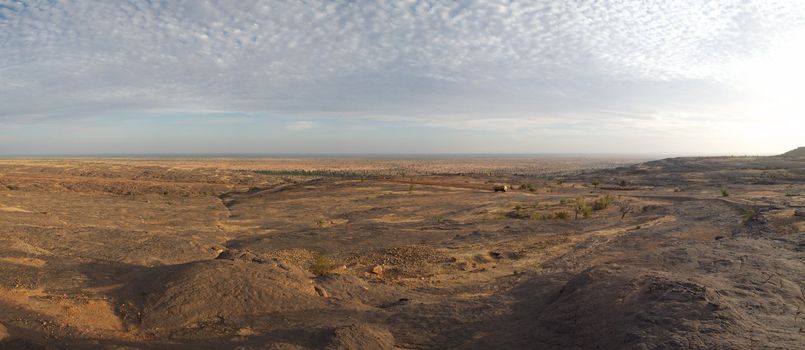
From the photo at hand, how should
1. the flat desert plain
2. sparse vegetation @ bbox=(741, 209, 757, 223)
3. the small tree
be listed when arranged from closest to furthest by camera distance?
1. the flat desert plain
2. sparse vegetation @ bbox=(741, 209, 757, 223)
3. the small tree

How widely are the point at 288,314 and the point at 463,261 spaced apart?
23.5ft

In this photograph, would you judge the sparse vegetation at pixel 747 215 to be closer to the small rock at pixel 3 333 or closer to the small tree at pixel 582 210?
the small tree at pixel 582 210

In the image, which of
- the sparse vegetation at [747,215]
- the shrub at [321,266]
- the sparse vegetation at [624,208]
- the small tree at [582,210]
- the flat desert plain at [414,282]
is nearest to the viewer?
the flat desert plain at [414,282]

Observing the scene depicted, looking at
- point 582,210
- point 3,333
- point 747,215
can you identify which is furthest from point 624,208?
point 3,333

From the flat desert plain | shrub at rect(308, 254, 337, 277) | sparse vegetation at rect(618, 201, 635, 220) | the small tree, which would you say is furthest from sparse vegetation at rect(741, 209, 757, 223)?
shrub at rect(308, 254, 337, 277)

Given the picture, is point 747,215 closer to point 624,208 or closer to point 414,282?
point 624,208

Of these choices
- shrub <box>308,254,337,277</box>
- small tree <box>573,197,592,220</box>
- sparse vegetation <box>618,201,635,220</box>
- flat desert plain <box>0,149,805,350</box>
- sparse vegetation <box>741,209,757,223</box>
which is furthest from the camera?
sparse vegetation <box>618,201,635,220</box>

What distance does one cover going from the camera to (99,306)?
880 centimetres

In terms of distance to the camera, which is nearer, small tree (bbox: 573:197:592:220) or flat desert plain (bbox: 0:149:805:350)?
flat desert plain (bbox: 0:149:805:350)

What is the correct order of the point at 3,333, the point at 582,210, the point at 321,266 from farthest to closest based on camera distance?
the point at 582,210 → the point at 321,266 → the point at 3,333

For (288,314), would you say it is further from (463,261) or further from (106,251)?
(106,251)

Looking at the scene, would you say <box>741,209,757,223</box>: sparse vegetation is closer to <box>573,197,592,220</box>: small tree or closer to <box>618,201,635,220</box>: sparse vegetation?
<box>618,201,635,220</box>: sparse vegetation

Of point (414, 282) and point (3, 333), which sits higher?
point (3, 333)

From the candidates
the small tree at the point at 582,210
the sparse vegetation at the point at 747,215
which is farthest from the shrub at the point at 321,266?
the sparse vegetation at the point at 747,215
